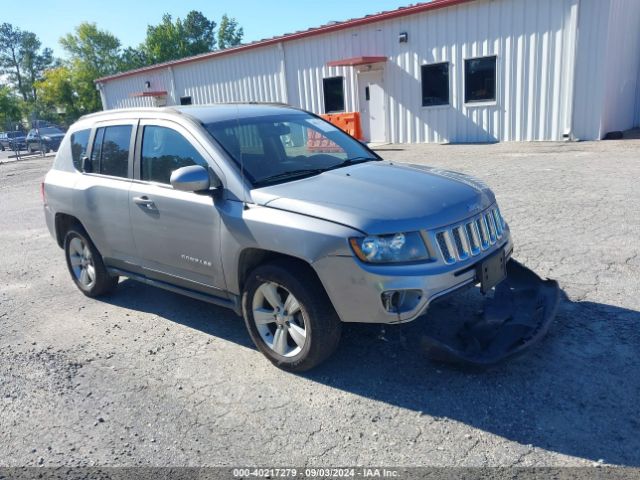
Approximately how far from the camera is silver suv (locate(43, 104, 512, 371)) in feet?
10.5

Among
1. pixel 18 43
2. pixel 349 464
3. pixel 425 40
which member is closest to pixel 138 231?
pixel 349 464

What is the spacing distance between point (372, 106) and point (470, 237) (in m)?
15.8

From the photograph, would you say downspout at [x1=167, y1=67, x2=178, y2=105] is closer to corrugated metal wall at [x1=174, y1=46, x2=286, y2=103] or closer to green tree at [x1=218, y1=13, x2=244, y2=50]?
corrugated metal wall at [x1=174, y1=46, x2=286, y2=103]

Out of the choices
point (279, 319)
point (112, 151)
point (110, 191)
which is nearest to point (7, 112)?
point (112, 151)

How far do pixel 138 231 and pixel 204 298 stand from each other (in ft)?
2.89

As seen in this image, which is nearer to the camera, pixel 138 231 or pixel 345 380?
→ pixel 345 380

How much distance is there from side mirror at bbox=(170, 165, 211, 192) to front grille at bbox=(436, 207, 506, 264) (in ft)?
5.41

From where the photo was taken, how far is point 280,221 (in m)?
3.45

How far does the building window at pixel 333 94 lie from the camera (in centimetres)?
1930

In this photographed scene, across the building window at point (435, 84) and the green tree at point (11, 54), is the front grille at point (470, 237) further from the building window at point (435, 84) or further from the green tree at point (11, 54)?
the green tree at point (11, 54)

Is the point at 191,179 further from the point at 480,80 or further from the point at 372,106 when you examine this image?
the point at 372,106

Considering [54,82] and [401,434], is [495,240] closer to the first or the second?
[401,434]

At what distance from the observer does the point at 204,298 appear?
422 cm

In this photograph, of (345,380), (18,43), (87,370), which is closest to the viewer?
(345,380)
